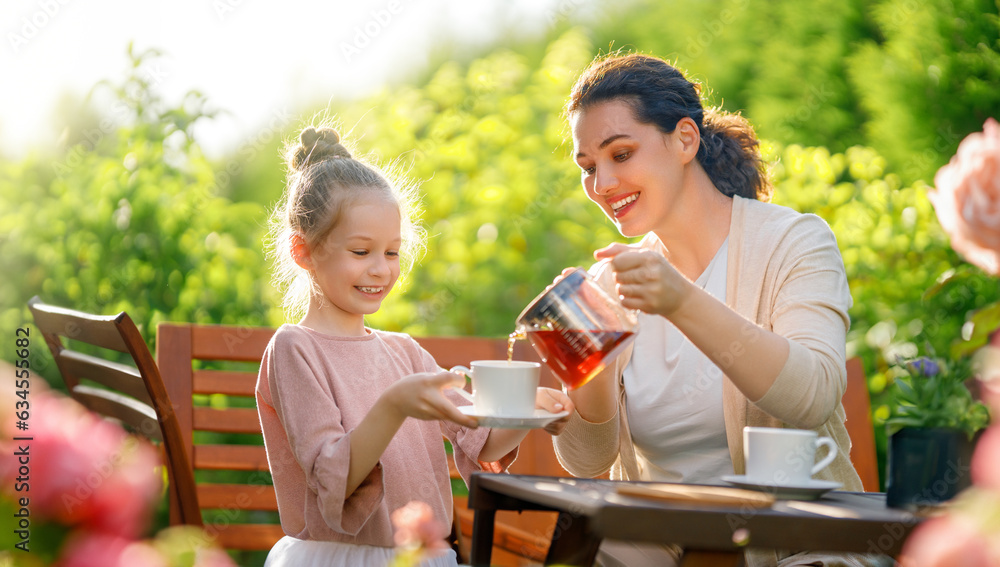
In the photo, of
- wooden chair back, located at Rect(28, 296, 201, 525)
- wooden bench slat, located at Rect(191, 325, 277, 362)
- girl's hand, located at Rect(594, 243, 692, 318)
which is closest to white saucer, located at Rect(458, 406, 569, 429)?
girl's hand, located at Rect(594, 243, 692, 318)

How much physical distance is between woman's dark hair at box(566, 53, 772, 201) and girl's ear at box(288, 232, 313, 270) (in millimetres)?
800

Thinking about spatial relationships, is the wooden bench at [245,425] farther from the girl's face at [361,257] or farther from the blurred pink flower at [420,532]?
the blurred pink flower at [420,532]

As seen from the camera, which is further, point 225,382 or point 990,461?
point 225,382

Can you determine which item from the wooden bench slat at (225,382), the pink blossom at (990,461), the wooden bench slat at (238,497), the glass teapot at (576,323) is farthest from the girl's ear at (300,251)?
the pink blossom at (990,461)

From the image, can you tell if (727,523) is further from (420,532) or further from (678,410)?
(678,410)

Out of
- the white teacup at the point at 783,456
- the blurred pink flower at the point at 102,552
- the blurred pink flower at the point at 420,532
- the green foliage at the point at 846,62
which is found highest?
the green foliage at the point at 846,62

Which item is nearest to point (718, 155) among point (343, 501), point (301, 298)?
point (301, 298)

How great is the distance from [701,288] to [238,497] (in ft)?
5.07

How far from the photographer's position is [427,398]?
154 centimetres

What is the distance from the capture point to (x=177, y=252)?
10.1 feet

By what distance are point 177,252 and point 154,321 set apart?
0.25 m

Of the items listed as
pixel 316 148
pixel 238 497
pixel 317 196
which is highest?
pixel 316 148

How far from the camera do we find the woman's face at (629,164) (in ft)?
7.25

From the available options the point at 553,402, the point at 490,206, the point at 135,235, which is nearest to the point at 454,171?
the point at 490,206
